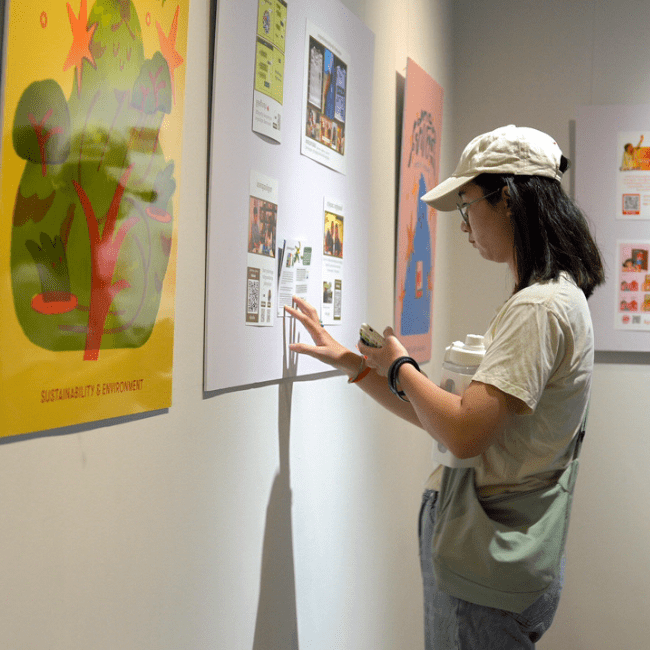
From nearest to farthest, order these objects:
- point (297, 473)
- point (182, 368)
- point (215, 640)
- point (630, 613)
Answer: point (182, 368), point (215, 640), point (297, 473), point (630, 613)

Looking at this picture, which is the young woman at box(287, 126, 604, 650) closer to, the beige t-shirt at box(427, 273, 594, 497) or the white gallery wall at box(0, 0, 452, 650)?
the beige t-shirt at box(427, 273, 594, 497)

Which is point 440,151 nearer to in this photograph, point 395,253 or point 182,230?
point 395,253

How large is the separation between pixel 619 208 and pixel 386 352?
2.10 metres

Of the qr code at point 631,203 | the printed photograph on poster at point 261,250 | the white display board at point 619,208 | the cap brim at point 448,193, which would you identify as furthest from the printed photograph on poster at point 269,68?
the qr code at point 631,203

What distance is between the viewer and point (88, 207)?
1.02 m

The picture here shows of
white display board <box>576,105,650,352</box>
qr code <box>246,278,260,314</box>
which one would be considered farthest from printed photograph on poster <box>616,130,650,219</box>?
qr code <box>246,278,260,314</box>

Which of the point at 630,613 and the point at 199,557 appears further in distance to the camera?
the point at 630,613

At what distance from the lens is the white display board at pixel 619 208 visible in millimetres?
3129

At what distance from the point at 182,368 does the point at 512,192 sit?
2.35 feet

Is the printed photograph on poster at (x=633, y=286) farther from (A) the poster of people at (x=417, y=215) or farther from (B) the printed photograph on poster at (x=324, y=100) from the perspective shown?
(B) the printed photograph on poster at (x=324, y=100)

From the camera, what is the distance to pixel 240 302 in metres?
1.43

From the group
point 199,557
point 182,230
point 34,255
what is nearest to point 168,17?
point 182,230

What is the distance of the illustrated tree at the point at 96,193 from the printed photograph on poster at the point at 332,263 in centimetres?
64

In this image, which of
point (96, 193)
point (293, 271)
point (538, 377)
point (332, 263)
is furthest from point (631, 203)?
point (96, 193)
